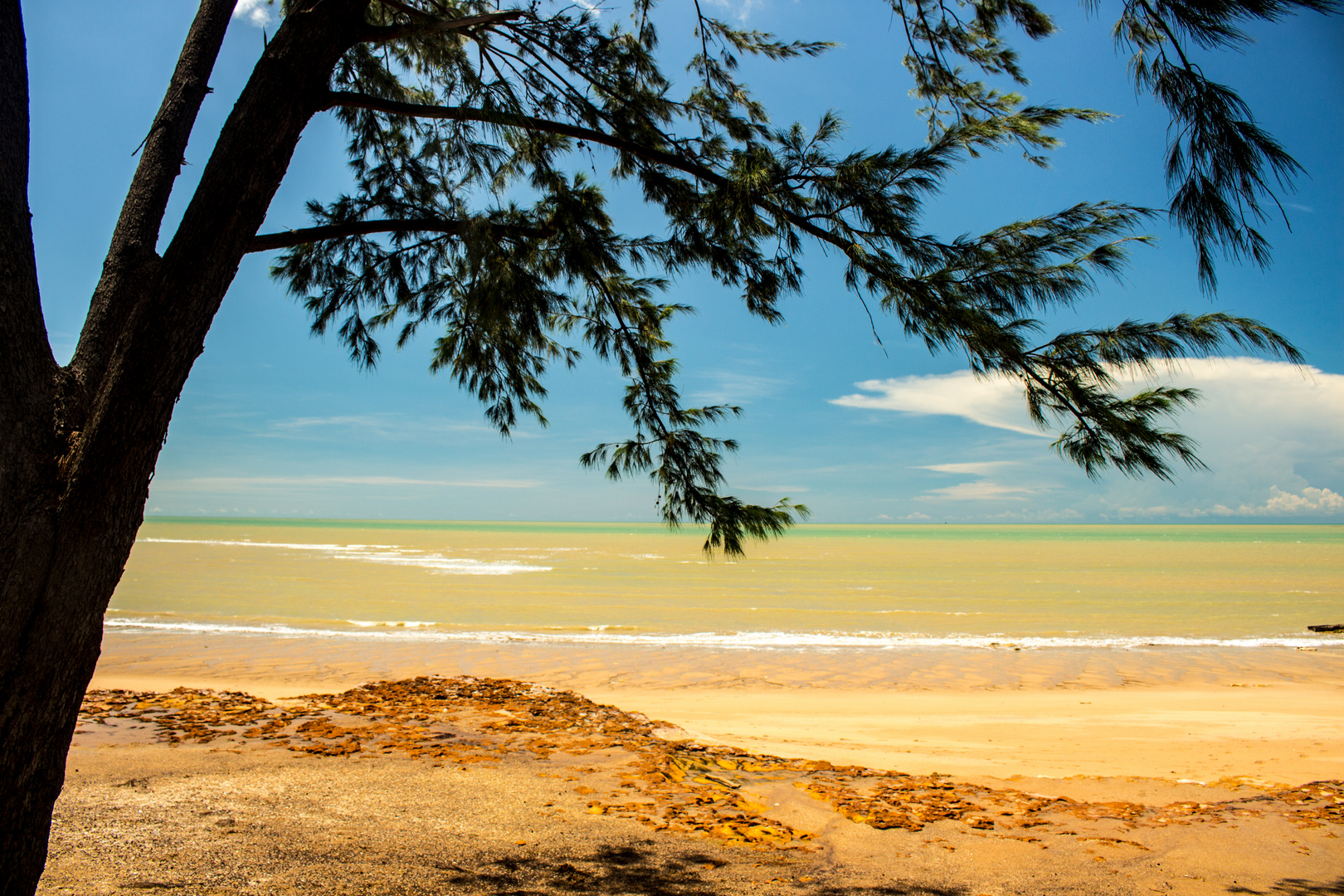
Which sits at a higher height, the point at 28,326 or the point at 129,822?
the point at 28,326

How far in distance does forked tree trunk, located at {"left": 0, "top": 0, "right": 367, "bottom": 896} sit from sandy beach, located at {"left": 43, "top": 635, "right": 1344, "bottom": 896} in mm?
1253

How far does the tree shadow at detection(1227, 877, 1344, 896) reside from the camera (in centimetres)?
293

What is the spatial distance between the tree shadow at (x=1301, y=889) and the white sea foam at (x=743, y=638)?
31.0ft

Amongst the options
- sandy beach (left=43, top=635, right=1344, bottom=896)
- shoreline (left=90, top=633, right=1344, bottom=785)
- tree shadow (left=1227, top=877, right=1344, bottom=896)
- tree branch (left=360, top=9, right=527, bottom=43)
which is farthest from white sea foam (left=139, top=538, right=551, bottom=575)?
tree shadow (left=1227, top=877, right=1344, bottom=896)

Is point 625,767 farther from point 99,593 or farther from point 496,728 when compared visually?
point 99,593

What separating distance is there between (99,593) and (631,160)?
129 inches

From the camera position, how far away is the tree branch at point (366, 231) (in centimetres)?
275

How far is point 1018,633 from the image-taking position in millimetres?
14055

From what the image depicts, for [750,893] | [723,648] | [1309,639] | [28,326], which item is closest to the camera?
[28,326]

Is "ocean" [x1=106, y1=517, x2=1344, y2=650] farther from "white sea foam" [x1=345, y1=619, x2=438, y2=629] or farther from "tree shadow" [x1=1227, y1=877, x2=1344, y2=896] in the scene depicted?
"tree shadow" [x1=1227, y1=877, x2=1344, y2=896]

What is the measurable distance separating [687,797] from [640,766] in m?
0.61

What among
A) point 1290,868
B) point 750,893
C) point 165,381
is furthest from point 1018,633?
point 165,381

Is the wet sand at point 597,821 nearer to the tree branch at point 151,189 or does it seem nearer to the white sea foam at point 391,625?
the tree branch at point 151,189

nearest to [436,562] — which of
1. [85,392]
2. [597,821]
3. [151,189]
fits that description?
[597,821]
